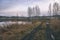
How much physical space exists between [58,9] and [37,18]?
2.87m

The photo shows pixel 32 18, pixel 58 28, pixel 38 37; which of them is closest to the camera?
pixel 38 37

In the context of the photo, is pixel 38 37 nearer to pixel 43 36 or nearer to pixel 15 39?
pixel 43 36

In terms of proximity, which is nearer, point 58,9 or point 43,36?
point 43,36

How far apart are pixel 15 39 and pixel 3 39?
61cm

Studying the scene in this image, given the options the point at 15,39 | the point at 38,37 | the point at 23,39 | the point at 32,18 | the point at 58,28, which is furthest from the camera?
the point at 32,18

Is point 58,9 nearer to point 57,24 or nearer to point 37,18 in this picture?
point 37,18

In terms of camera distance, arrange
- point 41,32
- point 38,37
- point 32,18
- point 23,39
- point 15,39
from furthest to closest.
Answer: point 32,18 → point 41,32 → point 38,37 → point 15,39 → point 23,39

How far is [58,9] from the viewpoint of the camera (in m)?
23.8

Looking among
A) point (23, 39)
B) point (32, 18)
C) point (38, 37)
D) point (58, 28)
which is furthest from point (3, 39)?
point (32, 18)

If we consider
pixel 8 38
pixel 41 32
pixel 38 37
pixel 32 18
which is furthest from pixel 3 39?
pixel 32 18

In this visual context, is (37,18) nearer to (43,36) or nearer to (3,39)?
(43,36)

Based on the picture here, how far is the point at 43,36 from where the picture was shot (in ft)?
39.7

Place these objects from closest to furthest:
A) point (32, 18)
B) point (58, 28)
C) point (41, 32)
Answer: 1. point (41, 32)
2. point (58, 28)
3. point (32, 18)

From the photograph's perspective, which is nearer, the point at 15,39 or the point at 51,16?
the point at 15,39
